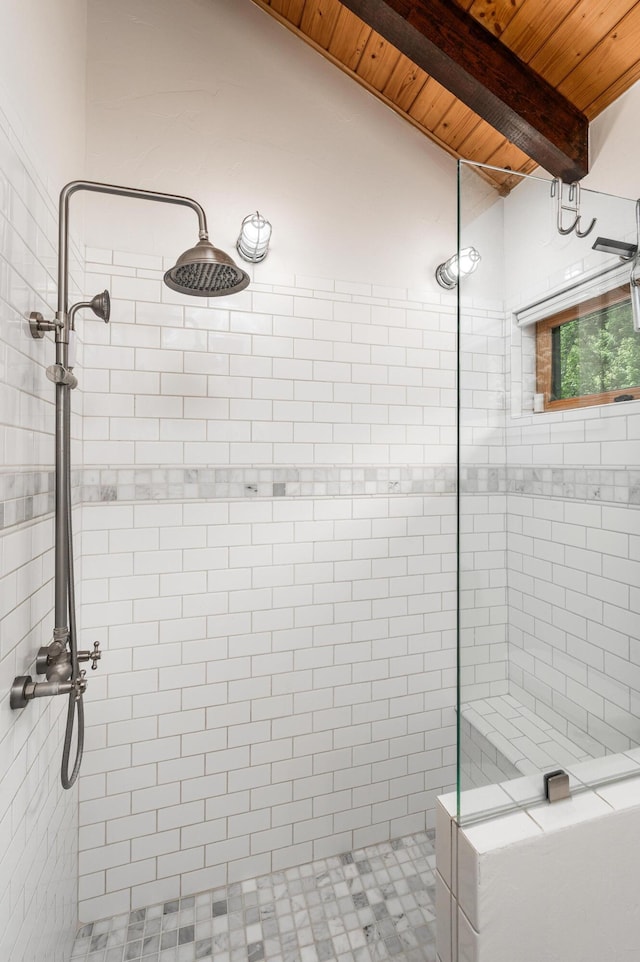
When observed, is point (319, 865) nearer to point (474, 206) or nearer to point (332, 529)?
point (332, 529)

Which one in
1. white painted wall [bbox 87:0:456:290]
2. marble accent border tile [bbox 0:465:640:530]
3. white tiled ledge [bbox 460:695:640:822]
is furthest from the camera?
white painted wall [bbox 87:0:456:290]

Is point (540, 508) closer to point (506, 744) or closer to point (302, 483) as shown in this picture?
point (506, 744)

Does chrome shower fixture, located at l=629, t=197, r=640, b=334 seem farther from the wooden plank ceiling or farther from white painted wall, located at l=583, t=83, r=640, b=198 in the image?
the wooden plank ceiling

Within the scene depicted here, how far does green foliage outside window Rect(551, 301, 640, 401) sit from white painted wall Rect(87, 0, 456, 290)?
2.96ft

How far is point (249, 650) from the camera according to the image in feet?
5.90

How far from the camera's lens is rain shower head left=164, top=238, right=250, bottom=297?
1225mm

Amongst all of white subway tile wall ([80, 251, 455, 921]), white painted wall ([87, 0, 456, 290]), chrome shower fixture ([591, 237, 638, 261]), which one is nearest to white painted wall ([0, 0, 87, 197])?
white painted wall ([87, 0, 456, 290])

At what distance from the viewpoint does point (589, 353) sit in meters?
1.29

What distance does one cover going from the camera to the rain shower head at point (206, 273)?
4.02 ft

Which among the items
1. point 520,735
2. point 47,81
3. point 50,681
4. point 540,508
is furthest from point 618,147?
point 50,681

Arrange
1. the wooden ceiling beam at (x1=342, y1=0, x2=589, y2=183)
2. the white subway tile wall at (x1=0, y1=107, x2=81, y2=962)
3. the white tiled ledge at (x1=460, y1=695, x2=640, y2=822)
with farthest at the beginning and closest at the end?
the wooden ceiling beam at (x1=342, y1=0, x2=589, y2=183)
the white tiled ledge at (x1=460, y1=695, x2=640, y2=822)
the white subway tile wall at (x1=0, y1=107, x2=81, y2=962)

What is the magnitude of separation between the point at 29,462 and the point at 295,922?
177cm

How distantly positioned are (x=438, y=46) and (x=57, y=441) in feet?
5.48

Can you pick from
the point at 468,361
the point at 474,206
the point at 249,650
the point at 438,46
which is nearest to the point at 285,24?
the point at 438,46
